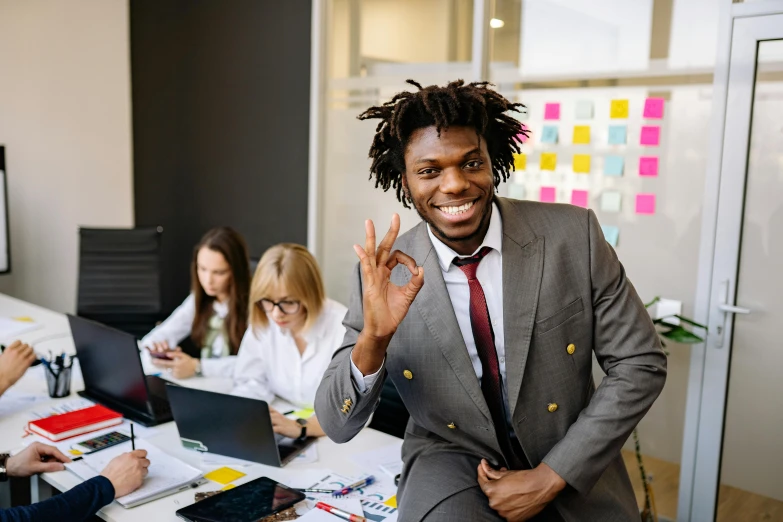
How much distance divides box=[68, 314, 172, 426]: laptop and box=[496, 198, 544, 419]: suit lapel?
46.7 inches

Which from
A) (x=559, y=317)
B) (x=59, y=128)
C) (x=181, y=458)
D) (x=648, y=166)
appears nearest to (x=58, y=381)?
(x=181, y=458)

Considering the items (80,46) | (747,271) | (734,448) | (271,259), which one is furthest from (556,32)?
(80,46)

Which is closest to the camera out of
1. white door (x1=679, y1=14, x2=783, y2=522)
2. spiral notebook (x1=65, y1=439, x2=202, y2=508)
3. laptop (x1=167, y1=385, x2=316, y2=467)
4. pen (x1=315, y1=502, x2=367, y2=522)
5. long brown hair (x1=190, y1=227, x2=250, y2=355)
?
pen (x1=315, y1=502, x2=367, y2=522)

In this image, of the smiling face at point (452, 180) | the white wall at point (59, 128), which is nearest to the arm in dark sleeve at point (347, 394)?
the smiling face at point (452, 180)

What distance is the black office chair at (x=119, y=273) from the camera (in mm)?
4141

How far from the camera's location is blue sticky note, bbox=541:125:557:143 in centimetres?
320

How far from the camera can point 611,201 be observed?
3053 mm

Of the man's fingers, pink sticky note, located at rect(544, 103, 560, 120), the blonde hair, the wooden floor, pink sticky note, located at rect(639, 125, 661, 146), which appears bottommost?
the wooden floor

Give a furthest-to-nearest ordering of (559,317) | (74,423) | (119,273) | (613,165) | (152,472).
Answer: (119,273) → (613,165) → (74,423) → (152,472) → (559,317)

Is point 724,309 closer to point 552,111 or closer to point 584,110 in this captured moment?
point 584,110

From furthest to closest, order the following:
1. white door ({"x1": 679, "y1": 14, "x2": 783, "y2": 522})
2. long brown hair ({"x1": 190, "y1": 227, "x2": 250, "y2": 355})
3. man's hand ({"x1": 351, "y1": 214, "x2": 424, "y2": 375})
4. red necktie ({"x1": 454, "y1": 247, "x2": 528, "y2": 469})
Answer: long brown hair ({"x1": 190, "y1": 227, "x2": 250, "y2": 355})
white door ({"x1": 679, "y1": 14, "x2": 783, "y2": 522})
red necktie ({"x1": 454, "y1": 247, "x2": 528, "y2": 469})
man's hand ({"x1": 351, "y1": 214, "x2": 424, "y2": 375})

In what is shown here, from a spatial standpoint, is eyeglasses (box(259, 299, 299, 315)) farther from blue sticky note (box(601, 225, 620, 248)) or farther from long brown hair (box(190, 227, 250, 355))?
blue sticky note (box(601, 225, 620, 248))

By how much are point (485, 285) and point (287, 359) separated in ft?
3.96

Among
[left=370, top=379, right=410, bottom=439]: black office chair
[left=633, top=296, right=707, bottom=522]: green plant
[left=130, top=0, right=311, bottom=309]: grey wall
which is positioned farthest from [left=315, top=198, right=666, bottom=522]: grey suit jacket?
[left=130, top=0, right=311, bottom=309]: grey wall
